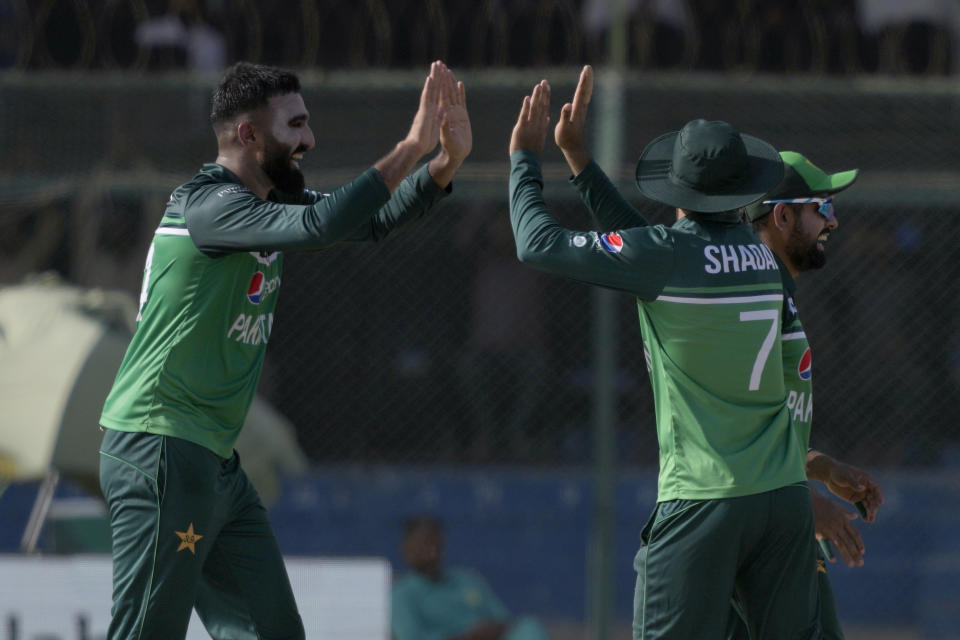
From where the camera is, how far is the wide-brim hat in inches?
140

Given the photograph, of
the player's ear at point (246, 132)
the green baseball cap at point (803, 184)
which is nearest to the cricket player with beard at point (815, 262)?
the green baseball cap at point (803, 184)

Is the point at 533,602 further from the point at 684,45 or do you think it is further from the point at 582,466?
the point at 684,45

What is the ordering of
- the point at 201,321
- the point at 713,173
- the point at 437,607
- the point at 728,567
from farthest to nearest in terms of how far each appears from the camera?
1. the point at 437,607
2. the point at 201,321
3. the point at 713,173
4. the point at 728,567

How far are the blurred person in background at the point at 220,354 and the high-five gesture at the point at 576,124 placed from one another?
0.27 metres

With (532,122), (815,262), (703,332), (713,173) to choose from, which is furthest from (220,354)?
(815,262)

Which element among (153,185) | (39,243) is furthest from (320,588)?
(39,243)

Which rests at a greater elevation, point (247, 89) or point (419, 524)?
point (247, 89)

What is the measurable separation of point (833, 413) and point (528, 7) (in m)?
2.73

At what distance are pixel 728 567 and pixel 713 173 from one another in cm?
98

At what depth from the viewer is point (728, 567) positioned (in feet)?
11.3

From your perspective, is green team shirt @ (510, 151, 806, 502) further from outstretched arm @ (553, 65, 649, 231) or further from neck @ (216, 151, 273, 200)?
neck @ (216, 151, 273, 200)

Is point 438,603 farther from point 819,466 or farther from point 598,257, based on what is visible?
point 598,257

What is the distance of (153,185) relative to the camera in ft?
21.8

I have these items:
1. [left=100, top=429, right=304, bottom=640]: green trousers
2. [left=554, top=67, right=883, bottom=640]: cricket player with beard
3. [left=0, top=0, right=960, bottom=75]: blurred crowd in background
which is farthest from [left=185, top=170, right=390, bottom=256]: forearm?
[left=0, top=0, right=960, bottom=75]: blurred crowd in background
